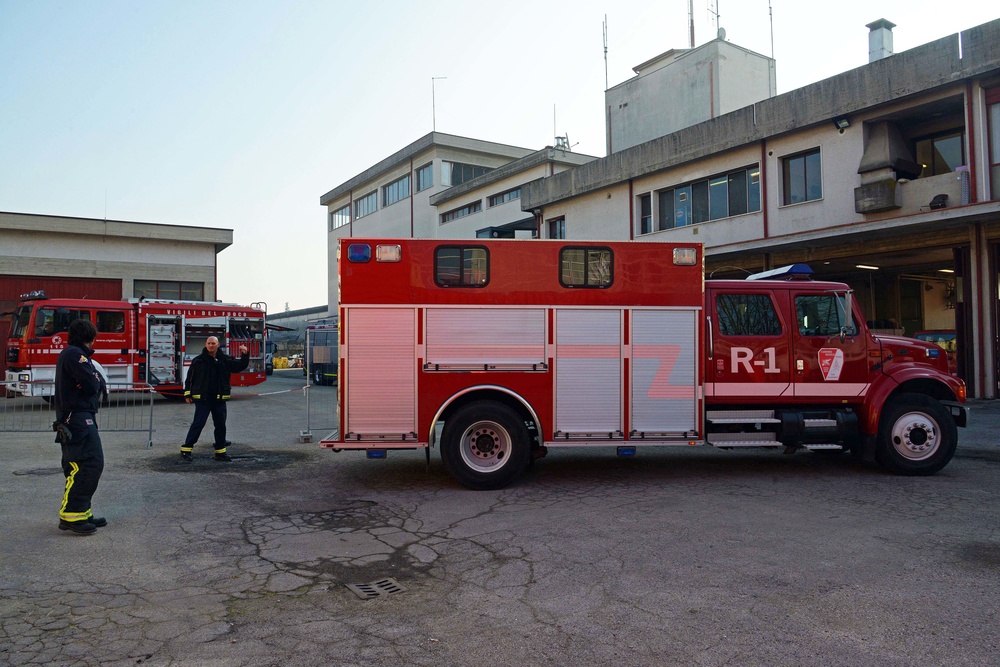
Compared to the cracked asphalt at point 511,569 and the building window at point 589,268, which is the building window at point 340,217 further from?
the building window at point 589,268

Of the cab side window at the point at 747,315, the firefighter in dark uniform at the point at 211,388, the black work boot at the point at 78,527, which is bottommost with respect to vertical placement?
the black work boot at the point at 78,527

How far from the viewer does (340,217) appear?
5741cm

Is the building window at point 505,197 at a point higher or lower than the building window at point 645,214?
higher

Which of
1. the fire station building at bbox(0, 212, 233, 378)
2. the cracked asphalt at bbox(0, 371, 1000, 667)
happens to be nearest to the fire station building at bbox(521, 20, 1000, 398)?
the cracked asphalt at bbox(0, 371, 1000, 667)

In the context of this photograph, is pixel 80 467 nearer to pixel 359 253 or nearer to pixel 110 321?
pixel 359 253

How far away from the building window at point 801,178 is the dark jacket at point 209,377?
50.1 ft

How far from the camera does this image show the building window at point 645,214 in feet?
76.9

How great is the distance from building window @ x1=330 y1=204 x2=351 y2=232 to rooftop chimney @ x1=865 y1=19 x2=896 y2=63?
42.1 meters

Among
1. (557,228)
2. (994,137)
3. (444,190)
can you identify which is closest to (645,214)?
(557,228)

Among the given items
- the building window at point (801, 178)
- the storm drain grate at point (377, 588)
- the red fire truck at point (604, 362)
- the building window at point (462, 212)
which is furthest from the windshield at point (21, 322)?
the building window at point (462, 212)

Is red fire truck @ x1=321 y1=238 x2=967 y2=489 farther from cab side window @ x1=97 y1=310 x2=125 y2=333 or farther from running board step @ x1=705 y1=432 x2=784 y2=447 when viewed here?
cab side window @ x1=97 y1=310 x2=125 y2=333

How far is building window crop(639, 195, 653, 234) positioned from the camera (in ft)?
76.9

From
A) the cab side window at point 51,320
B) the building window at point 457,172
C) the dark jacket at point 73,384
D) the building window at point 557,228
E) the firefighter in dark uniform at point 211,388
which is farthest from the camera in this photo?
the building window at point 457,172

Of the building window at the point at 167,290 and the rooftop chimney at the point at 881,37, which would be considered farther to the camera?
the building window at the point at 167,290
